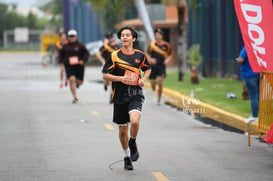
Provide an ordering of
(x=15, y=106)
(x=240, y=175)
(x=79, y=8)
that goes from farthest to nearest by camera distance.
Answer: (x=79, y=8) < (x=15, y=106) < (x=240, y=175)

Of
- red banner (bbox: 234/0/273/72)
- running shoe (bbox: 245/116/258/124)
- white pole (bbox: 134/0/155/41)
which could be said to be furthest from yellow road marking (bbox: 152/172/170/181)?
white pole (bbox: 134/0/155/41)

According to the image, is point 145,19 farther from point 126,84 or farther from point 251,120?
point 126,84

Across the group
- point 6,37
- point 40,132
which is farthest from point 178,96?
point 6,37

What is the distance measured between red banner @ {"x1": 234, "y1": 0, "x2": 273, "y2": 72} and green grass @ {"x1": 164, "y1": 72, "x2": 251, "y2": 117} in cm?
528

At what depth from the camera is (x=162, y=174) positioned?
31.9 ft

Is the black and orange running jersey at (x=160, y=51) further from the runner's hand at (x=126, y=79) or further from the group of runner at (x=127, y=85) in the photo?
the runner's hand at (x=126, y=79)

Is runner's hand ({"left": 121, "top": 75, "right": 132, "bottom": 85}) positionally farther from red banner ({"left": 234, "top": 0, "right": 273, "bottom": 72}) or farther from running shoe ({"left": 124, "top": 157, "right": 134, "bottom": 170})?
red banner ({"left": 234, "top": 0, "right": 273, "bottom": 72})

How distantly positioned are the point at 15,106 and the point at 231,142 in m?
8.43

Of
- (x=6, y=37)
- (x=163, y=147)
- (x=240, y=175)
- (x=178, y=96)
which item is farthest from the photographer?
(x=6, y=37)

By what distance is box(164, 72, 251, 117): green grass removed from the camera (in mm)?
17967

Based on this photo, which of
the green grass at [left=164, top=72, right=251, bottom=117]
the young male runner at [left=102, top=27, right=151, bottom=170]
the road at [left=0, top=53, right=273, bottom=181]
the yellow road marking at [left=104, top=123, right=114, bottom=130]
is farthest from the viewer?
the green grass at [left=164, top=72, right=251, bottom=117]

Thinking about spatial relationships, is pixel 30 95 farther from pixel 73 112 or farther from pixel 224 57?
pixel 224 57

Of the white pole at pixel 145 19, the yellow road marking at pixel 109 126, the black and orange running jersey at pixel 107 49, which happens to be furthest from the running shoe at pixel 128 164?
the white pole at pixel 145 19

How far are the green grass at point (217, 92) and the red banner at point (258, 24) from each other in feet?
17.3
